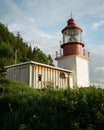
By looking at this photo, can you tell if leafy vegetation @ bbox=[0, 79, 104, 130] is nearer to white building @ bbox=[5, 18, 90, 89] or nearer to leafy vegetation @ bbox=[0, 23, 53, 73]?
white building @ bbox=[5, 18, 90, 89]

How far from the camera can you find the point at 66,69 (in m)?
26.7

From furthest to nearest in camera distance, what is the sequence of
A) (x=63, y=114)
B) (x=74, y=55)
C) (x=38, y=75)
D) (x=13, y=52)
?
(x=13, y=52) < (x=74, y=55) < (x=38, y=75) < (x=63, y=114)

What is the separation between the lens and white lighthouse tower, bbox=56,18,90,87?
2667cm

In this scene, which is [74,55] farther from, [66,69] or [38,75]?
[38,75]

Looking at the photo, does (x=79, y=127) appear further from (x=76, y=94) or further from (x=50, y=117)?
(x=76, y=94)

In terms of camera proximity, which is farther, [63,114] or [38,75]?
[38,75]

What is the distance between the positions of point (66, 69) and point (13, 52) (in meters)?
19.7

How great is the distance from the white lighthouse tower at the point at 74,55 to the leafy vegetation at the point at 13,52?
11.9m

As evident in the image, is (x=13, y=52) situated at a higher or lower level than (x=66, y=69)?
higher

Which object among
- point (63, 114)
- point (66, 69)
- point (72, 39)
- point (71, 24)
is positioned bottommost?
point (63, 114)

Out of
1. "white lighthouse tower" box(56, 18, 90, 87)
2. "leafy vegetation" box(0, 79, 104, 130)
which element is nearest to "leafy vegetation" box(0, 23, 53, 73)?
"white lighthouse tower" box(56, 18, 90, 87)

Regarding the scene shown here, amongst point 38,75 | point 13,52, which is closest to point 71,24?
point 38,75

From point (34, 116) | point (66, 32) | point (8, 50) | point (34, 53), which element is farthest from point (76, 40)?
point (34, 53)

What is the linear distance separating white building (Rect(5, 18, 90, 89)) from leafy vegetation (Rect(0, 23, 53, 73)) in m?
12.1
